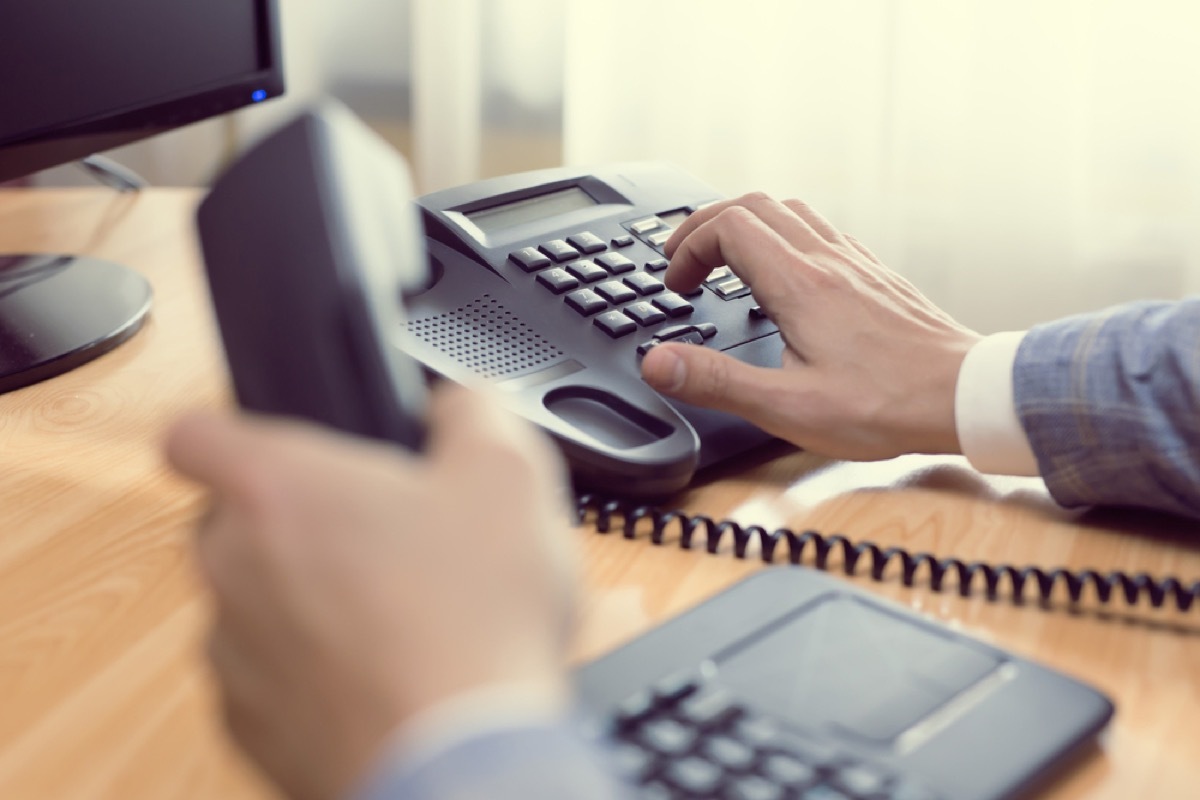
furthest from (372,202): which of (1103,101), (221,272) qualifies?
(1103,101)

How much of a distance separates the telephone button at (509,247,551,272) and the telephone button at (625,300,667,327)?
6 centimetres

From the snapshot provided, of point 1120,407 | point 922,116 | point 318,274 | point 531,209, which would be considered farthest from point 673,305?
point 922,116

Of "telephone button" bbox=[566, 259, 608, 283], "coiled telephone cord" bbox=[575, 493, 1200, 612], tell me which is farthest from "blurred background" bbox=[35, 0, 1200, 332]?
"coiled telephone cord" bbox=[575, 493, 1200, 612]

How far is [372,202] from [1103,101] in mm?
1399

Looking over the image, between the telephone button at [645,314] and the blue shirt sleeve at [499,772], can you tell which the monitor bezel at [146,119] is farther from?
the blue shirt sleeve at [499,772]

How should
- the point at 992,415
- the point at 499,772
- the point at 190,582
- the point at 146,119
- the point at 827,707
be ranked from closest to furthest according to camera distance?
the point at 499,772 < the point at 827,707 < the point at 190,582 < the point at 992,415 < the point at 146,119

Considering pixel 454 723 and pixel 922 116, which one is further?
pixel 922 116

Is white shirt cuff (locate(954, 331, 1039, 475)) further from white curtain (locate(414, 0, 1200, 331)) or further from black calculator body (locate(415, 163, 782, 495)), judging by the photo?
white curtain (locate(414, 0, 1200, 331))

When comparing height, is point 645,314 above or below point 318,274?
below

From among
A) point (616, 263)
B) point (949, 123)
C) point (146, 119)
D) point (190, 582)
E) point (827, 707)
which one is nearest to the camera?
point (827, 707)

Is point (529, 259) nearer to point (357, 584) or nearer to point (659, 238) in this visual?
point (659, 238)

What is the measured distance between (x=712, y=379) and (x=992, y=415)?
14cm

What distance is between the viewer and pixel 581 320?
0.69 m

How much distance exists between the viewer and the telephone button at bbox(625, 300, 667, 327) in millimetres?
699
